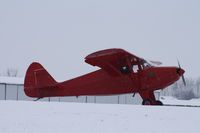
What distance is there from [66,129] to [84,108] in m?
1.07

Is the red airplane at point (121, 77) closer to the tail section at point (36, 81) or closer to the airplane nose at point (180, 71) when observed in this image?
the airplane nose at point (180, 71)

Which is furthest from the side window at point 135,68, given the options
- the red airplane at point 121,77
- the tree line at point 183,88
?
the tree line at point 183,88

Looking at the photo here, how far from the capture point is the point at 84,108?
5.50 m

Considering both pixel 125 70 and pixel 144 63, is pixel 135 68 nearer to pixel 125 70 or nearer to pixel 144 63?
pixel 125 70

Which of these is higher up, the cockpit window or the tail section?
the cockpit window

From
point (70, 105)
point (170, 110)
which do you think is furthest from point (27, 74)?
point (170, 110)

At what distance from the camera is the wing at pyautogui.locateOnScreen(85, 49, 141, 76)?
11.2 m

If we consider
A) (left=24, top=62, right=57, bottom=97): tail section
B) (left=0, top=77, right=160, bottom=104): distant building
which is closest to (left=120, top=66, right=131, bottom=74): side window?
(left=24, top=62, right=57, bottom=97): tail section

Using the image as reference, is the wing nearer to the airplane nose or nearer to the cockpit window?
the cockpit window

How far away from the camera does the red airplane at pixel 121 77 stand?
11.6 metres

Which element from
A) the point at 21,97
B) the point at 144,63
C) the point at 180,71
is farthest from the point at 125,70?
the point at 21,97

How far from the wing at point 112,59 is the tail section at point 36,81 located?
3784mm

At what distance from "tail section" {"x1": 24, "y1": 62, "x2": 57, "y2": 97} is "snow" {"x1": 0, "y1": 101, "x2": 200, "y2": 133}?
940 centimetres

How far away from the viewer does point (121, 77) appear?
1240 cm
